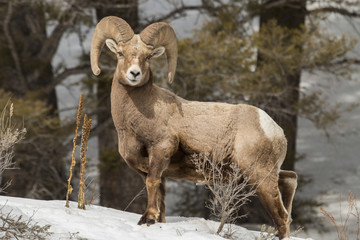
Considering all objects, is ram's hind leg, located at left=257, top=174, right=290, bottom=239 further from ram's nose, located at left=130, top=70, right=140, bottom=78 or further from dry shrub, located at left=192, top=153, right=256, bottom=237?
ram's nose, located at left=130, top=70, right=140, bottom=78

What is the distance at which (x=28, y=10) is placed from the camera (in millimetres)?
14781

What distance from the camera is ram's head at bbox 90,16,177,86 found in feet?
18.6

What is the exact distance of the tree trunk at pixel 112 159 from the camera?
12781 millimetres

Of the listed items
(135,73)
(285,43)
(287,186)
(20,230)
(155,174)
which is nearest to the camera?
(20,230)

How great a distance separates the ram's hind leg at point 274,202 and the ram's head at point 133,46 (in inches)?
57.4

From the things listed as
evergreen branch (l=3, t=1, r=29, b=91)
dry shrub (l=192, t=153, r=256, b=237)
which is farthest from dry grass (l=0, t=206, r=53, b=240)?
evergreen branch (l=3, t=1, r=29, b=91)

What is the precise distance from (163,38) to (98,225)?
79.2 inches

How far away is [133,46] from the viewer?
578cm

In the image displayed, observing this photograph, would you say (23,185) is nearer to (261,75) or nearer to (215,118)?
(261,75)

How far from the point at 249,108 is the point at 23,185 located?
8.81m

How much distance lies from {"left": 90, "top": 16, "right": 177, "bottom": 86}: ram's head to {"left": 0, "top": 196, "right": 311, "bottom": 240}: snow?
1.32m

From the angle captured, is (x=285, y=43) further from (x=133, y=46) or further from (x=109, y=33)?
(x=133, y=46)

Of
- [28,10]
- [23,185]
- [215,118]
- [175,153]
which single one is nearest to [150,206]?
[175,153]

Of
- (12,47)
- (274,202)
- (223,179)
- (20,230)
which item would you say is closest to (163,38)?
(223,179)
